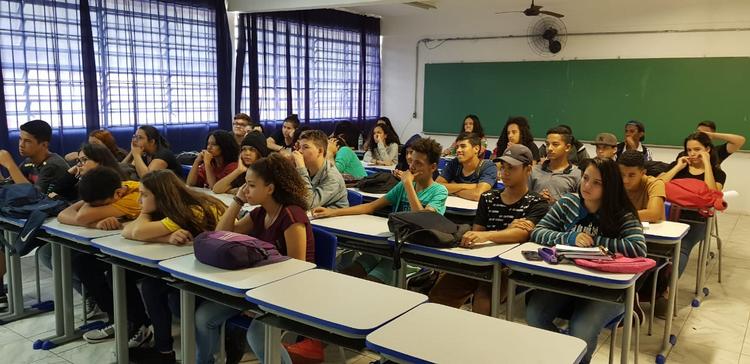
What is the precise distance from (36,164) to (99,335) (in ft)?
4.96

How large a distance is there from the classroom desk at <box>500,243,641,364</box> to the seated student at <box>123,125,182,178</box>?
2.98 m

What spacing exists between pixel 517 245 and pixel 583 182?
434 millimetres

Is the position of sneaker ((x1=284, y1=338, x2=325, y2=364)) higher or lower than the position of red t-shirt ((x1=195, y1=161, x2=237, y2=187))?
lower

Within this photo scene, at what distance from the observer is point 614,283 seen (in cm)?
230

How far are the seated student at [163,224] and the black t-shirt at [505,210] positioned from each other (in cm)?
Result: 142

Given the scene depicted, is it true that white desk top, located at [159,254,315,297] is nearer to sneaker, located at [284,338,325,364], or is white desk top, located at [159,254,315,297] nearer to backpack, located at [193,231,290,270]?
backpack, located at [193,231,290,270]

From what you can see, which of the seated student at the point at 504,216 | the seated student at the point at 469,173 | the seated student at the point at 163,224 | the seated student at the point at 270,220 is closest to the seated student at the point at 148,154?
the seated student at the point at 163,224

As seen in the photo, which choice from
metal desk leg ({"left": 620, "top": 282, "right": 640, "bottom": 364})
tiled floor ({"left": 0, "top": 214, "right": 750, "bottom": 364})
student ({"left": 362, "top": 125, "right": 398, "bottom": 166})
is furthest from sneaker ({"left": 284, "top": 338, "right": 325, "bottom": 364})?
student ({"left": 362, "top": 125, "right": 398, "bottom": 166})

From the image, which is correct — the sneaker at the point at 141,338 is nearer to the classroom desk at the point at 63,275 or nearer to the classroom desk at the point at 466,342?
the classroom desk at the point at 63,275

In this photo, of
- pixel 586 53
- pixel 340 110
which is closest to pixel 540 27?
pixel 586 53

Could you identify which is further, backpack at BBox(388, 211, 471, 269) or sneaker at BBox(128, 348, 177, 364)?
sneaker at BBox(128, 348, 177, 364)

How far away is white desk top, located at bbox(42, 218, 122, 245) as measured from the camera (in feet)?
9.23

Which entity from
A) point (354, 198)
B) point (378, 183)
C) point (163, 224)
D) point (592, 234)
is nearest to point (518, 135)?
point (378, 183)

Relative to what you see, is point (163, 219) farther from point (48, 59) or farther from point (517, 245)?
point (48, 59)
